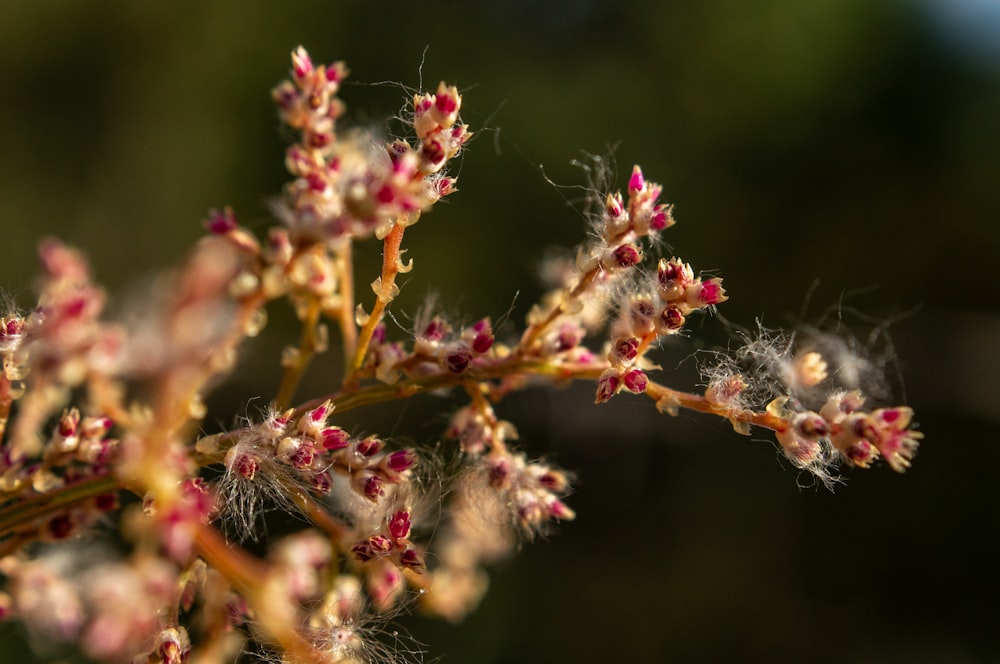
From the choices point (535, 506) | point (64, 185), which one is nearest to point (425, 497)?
point (535, 506)

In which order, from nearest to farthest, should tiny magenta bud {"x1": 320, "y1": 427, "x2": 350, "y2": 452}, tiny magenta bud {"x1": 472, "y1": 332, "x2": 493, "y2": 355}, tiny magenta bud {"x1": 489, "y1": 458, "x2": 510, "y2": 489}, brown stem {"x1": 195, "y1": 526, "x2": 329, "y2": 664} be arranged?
brown stem {"x1": 195, "y1": 526, "x2": 329, "y2": 664} → tiny magenta bud {"x1": 320, "y1": 427, "x2": 350, "y2": 452} → tiny magenta bud {"x1": 472, "y1": 332, "x2": 493, "y2": 355} → tiny magenta bud {"x1": 489, "y1": 458, "x2": 510, "y2": 489}

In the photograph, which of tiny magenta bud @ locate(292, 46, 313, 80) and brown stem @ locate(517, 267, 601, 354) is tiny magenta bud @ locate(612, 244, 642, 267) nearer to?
brown stem @ locate(517, 267, 601, 354)

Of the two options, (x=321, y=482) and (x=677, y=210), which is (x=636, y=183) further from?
(x=677, y=210)

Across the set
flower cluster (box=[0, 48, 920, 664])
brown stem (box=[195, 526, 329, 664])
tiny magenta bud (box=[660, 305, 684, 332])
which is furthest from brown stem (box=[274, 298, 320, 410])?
tiny magenta bud (box=[660, 305, 684, 332])

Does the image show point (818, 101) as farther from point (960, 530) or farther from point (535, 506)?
point (535, 506)

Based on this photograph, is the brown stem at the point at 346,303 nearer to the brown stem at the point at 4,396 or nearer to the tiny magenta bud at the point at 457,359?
the tiny magenta bud at the point at 457,359
